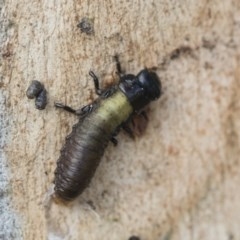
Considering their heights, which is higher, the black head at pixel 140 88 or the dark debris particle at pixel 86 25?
the dark debris particle at pixel 86 25

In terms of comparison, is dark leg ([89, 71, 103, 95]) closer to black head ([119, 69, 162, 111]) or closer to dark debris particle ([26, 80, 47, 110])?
black head ([119, 69, 162, 111])

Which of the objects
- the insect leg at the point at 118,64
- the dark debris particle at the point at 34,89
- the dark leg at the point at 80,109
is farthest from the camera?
the insect leg at the point at 118,64

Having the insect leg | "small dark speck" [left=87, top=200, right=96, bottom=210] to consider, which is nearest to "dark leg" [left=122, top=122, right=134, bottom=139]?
the insect leg

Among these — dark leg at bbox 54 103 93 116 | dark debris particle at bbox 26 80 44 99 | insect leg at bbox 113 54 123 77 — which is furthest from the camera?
insect leg at bbox 113 54 123 77

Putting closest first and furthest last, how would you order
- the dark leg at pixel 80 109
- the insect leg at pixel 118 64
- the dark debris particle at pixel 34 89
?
the dark debris particle at pixel 34 89 → the dark leg at pixel 80 109 → the insect leg at pixel 118 64

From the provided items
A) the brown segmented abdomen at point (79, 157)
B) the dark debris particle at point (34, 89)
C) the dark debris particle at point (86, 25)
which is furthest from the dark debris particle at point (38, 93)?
the dark debris particle at point (86, 25)

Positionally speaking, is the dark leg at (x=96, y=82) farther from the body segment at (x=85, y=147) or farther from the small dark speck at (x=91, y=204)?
the small dark speck at (x=91, y=204)
